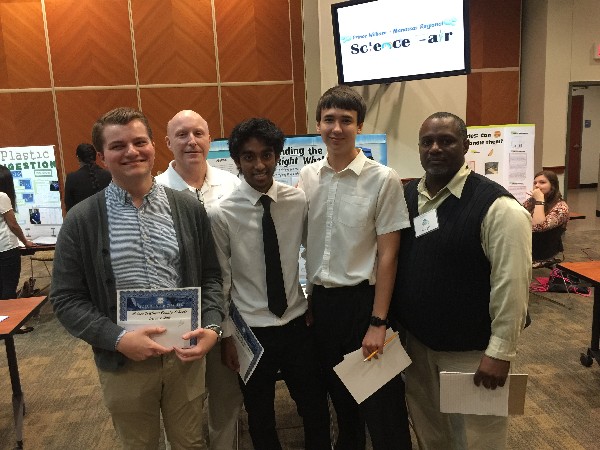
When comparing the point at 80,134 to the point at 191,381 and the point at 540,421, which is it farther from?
the point at 540,421

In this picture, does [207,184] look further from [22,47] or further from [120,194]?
[22,47]

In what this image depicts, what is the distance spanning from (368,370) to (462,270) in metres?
0.54

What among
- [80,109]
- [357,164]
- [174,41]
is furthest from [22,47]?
[357,164]

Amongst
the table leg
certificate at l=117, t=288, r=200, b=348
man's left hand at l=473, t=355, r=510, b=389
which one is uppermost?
certificate at l=117, t=288, r=200, b=348

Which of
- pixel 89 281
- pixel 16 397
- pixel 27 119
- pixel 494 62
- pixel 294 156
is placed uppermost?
pixel 494 62

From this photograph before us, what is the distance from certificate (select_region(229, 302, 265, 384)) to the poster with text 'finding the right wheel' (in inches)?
139

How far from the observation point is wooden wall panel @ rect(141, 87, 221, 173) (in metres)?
7.05

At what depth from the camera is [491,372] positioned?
166 cm

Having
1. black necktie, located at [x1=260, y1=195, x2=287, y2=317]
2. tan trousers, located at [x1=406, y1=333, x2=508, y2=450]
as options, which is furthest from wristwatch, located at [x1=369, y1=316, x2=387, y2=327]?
black necktie, located at [x1=260, y1=195, x2=287, y2=317]

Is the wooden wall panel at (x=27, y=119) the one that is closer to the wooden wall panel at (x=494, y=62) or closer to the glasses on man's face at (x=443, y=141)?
the wooden wall panel at (x=494, y=62)

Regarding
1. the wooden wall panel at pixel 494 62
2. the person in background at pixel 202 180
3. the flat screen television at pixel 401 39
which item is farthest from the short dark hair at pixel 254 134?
the wooden wall panel at pixel 494 62

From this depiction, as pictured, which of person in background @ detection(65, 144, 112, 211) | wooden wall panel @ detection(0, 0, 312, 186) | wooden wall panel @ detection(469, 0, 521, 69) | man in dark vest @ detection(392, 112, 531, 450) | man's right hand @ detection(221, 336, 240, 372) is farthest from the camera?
wooden wall panel @ detection(469, 0, 521, 69)

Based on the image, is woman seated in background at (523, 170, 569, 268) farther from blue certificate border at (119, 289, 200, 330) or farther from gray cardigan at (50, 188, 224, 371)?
gray cardigan at (50, 188, 224, 371)

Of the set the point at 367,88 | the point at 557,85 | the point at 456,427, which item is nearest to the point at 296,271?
the point at 456,427
